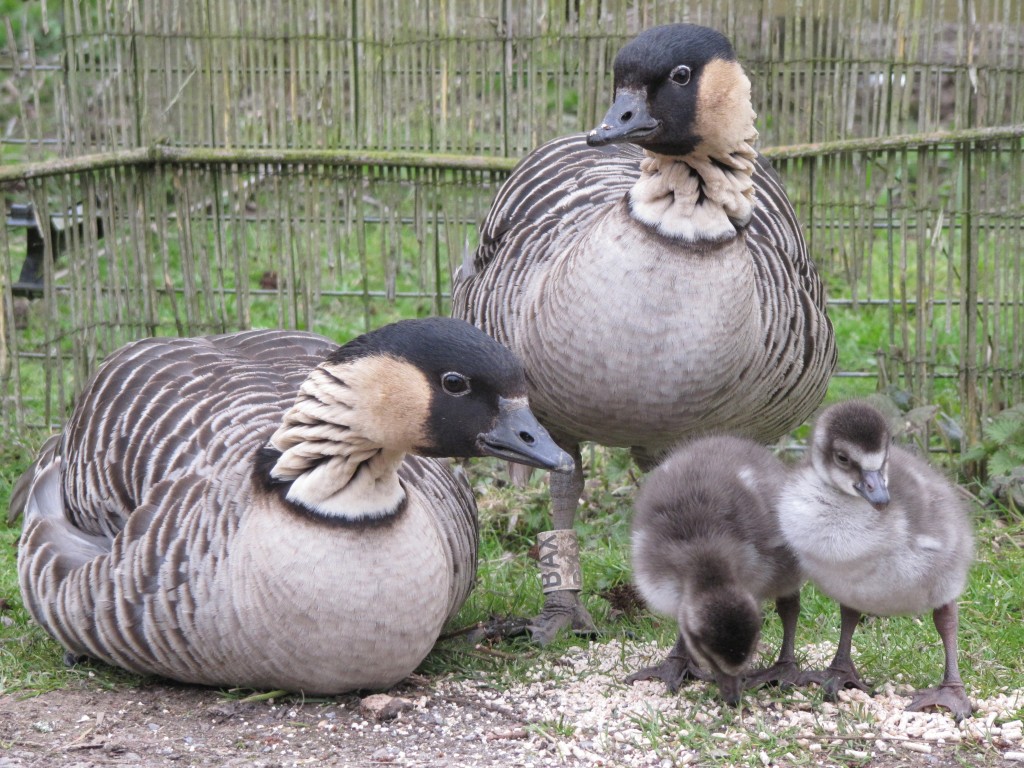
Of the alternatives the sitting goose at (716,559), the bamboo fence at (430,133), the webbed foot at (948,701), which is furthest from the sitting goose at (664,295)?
the bamboo fence at (430,133)

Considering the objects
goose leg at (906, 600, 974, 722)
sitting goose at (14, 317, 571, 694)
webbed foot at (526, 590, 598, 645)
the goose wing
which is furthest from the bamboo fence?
goose leg at (906, 600, 974, 722)

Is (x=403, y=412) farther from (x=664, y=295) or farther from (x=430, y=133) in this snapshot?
(x=430, y=133)

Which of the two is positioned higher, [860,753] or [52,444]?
[52,444]

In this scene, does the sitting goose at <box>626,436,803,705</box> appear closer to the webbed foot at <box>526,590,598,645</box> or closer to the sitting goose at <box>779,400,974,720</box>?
the sitting goose at <box>779,400,974,720</box>

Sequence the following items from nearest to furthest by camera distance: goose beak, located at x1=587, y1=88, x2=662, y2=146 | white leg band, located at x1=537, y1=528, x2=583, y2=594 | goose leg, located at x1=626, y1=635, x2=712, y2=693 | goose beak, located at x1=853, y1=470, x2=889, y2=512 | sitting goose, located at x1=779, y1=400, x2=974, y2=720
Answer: goose beak, located at x1=853, y1=470, x2=889, y2=512
sitting goose, located at x1=779, y1=400, x2=974, y2=720
goose leg, located at x1=626, y1=635, x2=712, y2=693
goose beak, located at x1=587, y1=88, x2=662, y2=146
white leg band, located at x1=537, y1=528, x2=583, y2=594

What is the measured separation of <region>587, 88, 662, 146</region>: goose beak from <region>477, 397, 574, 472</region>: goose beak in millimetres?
1190

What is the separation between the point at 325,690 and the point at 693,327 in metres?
1.79

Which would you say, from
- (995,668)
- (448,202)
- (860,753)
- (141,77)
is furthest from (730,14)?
(860,753)

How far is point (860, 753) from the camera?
4109 mm

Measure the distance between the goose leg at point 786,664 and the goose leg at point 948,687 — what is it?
15.4 inches

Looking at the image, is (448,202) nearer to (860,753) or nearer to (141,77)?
(141,77)

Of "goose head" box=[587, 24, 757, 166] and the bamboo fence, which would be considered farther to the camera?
the bamboo fence

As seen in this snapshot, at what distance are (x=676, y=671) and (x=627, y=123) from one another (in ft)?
6.30

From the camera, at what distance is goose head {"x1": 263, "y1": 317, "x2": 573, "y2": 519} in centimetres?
403
